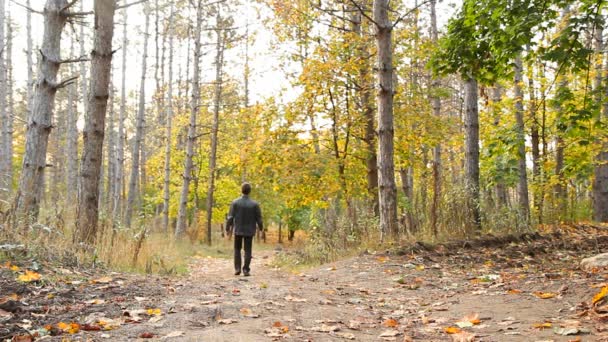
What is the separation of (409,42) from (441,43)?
6.24 meters

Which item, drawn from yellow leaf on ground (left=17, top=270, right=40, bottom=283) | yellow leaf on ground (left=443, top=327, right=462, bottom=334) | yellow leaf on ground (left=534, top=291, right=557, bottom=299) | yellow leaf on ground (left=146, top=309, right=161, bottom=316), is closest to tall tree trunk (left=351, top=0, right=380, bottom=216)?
yellow leaf on ground (left=534, top=291, right=557, bottom=299)

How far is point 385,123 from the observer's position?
9.62 m

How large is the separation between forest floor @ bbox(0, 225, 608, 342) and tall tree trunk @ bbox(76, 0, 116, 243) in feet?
7.59

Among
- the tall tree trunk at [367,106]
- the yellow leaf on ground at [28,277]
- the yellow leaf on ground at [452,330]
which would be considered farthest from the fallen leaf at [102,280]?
the tall tree trunk at [367,106]

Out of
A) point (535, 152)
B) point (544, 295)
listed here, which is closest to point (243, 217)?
point (544, 295)

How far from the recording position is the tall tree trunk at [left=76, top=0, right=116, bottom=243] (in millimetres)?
8156

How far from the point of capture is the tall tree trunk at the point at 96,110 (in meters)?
8.16

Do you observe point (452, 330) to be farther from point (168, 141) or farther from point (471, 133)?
point (168, 141)

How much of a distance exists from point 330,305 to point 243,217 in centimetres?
407

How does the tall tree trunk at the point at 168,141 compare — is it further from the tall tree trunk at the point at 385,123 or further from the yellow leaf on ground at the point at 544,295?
the yellow leaf on ground at the point at 544,295

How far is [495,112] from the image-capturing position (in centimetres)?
1659

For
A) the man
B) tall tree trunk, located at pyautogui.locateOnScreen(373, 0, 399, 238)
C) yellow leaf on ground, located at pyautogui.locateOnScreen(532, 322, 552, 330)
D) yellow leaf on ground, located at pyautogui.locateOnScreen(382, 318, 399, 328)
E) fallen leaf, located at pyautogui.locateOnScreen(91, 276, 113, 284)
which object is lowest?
yellow leaf on ground, located at pyautogui.locateOnScreen(382, 318, 399, 328)

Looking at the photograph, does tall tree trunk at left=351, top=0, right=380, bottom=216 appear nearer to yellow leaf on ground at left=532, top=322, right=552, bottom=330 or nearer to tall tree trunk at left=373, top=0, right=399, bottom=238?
tall tree trunk at left=373, top=0, right=399, bottom=238

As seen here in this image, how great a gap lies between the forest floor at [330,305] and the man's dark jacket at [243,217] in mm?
1940
